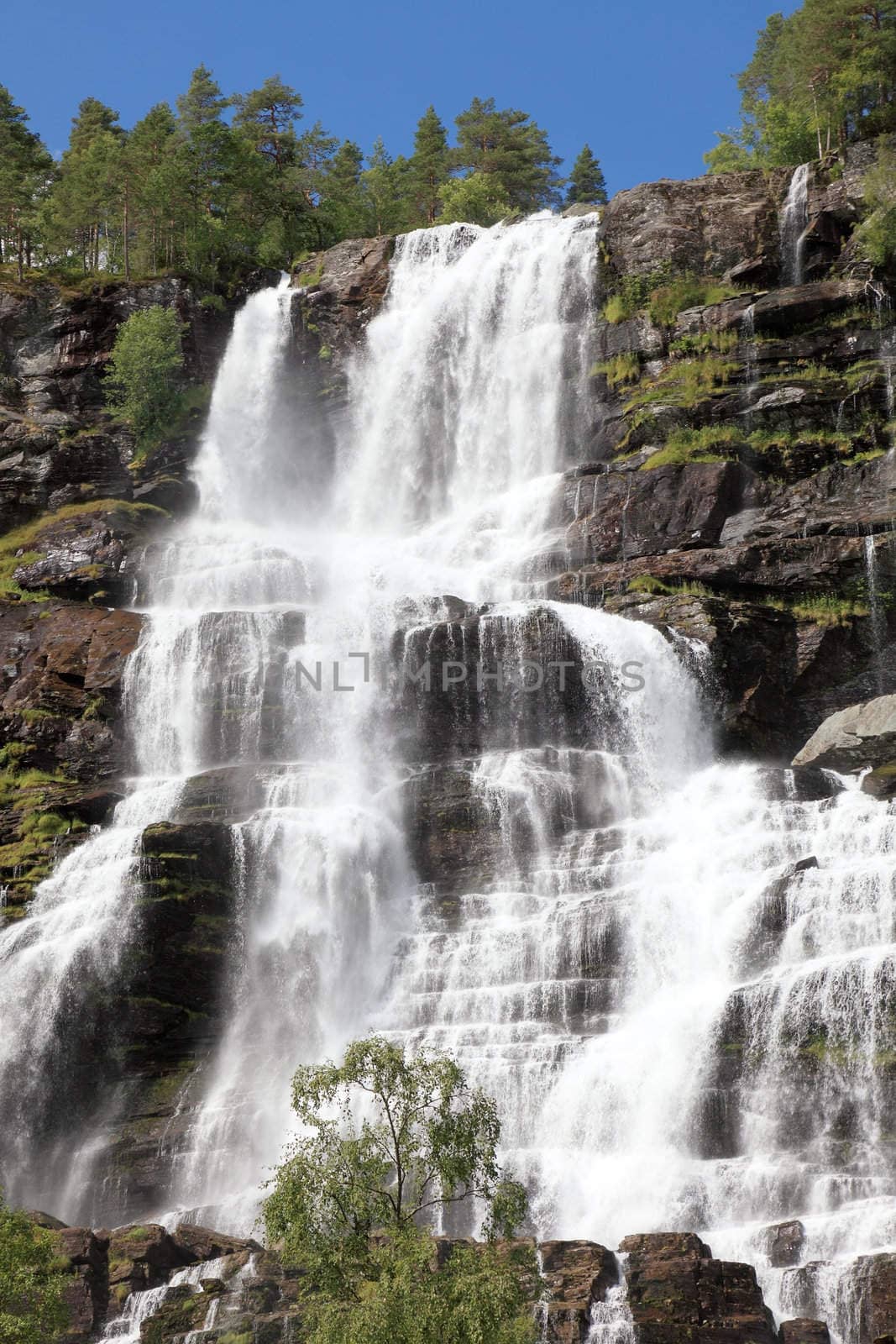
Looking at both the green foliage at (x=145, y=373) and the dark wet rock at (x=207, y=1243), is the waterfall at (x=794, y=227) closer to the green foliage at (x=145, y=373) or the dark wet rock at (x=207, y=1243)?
the green foliage at (x=145, y=373)

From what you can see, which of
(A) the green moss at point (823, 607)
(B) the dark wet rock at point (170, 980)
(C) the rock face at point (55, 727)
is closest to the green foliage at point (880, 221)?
(A) the green moss at point (823, 607)

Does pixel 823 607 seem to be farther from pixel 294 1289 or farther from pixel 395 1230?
pixel 395 1230

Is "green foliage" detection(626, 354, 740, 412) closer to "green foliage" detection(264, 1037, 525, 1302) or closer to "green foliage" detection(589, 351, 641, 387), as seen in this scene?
"green foliage" detection(589, 351, 641, 387)

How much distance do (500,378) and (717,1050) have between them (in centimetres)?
3628

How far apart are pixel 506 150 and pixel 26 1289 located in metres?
76.4

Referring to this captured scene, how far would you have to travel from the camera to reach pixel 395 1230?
18.0m

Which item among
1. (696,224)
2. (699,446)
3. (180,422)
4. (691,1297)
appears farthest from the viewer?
(180,422)

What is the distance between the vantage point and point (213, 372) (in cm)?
6431

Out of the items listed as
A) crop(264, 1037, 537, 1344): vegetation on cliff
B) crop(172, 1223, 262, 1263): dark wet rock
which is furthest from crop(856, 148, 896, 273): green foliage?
crop(172, 1223, 262, 1263): dark wet rock

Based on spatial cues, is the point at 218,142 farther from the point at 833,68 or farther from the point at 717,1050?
the point at 717,1050

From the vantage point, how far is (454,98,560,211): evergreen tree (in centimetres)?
8094

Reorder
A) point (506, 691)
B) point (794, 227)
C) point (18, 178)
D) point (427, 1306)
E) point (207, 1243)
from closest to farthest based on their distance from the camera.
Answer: point (427, 1306), point (207, 1243), point (506, 691), point (794, 227), point (18, 178)

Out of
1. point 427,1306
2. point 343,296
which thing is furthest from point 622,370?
point 427,1306

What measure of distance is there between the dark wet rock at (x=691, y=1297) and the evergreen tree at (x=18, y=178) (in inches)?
2333
